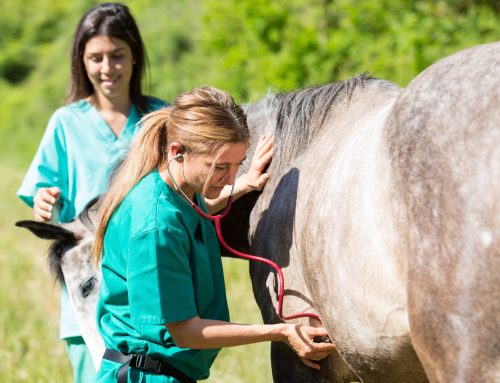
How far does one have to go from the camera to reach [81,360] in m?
3.40

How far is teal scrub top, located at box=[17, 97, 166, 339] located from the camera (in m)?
3.61

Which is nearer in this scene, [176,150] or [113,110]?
[176,150]

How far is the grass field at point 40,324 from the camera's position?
471cm

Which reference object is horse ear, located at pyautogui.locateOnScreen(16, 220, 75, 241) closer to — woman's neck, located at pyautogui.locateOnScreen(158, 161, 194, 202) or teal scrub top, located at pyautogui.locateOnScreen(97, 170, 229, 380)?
teal scrub top, located at pyautogui.locateOnScreen(97, 170, 229, 380)

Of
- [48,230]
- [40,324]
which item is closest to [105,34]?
[48,230]

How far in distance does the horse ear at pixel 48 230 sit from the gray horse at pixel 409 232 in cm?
108

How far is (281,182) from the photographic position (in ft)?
9.41

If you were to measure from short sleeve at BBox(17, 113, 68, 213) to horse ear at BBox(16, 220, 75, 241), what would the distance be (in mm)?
469

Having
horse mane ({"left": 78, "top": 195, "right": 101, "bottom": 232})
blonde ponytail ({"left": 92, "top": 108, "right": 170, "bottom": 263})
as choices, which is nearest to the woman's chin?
blonde ponytail ({"left": 92, "top": 108, "right": 170, "bottom": 263})

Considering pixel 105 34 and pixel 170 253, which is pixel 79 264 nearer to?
pixel 170 253

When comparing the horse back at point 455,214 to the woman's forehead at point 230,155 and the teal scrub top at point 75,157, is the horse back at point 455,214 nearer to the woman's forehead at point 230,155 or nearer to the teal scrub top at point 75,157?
the woman's forehead at point 230,155

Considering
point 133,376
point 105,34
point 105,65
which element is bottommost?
point 133,376

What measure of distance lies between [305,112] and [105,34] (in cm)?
126

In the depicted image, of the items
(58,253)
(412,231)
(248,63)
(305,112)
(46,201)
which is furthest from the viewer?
(248,63)
